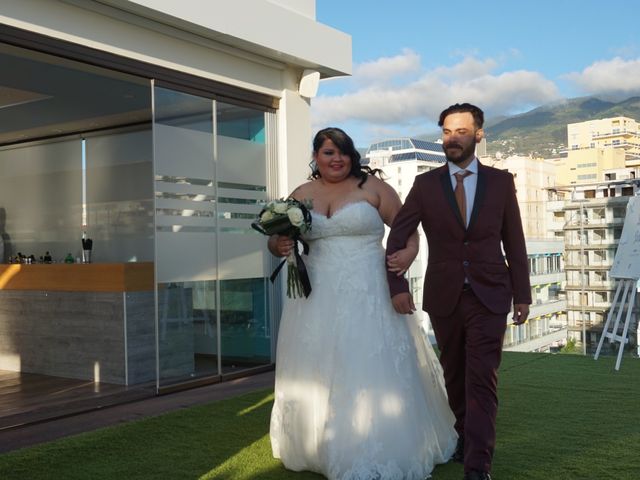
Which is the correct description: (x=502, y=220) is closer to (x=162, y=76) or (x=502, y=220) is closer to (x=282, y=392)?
(x=282, y=392)

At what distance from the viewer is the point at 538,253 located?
36094 mm

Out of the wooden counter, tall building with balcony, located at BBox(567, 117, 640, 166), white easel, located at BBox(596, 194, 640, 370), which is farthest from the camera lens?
tall building with balcony, located at BBox(567, 117, 640, 166)

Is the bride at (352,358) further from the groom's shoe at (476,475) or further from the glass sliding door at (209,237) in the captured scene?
the glass sliding door at (209,237)

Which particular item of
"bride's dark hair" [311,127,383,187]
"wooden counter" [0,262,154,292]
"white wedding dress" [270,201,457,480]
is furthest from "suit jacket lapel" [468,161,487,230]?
"wooden counter" [0,262,154,292]

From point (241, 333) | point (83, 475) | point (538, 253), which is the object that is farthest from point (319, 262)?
point (538, 253)

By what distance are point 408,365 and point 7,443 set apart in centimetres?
289

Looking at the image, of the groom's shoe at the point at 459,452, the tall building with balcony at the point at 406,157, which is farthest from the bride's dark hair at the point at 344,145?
the tall building with balcony at the point at 406,157

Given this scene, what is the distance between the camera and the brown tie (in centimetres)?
383

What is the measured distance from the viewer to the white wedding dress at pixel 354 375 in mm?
3875

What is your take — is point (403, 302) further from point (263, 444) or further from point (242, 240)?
point (242, 240)

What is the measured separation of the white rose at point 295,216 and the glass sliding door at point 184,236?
3044mm

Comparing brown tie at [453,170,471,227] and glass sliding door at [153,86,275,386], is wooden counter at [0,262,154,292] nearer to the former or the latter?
glass sliding door at [153,86,275,386]

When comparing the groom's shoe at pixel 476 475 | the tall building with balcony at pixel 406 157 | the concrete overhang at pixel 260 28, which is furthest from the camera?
the tall building with balcony at pixel 406 157

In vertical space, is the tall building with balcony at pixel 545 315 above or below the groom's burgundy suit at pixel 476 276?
below
